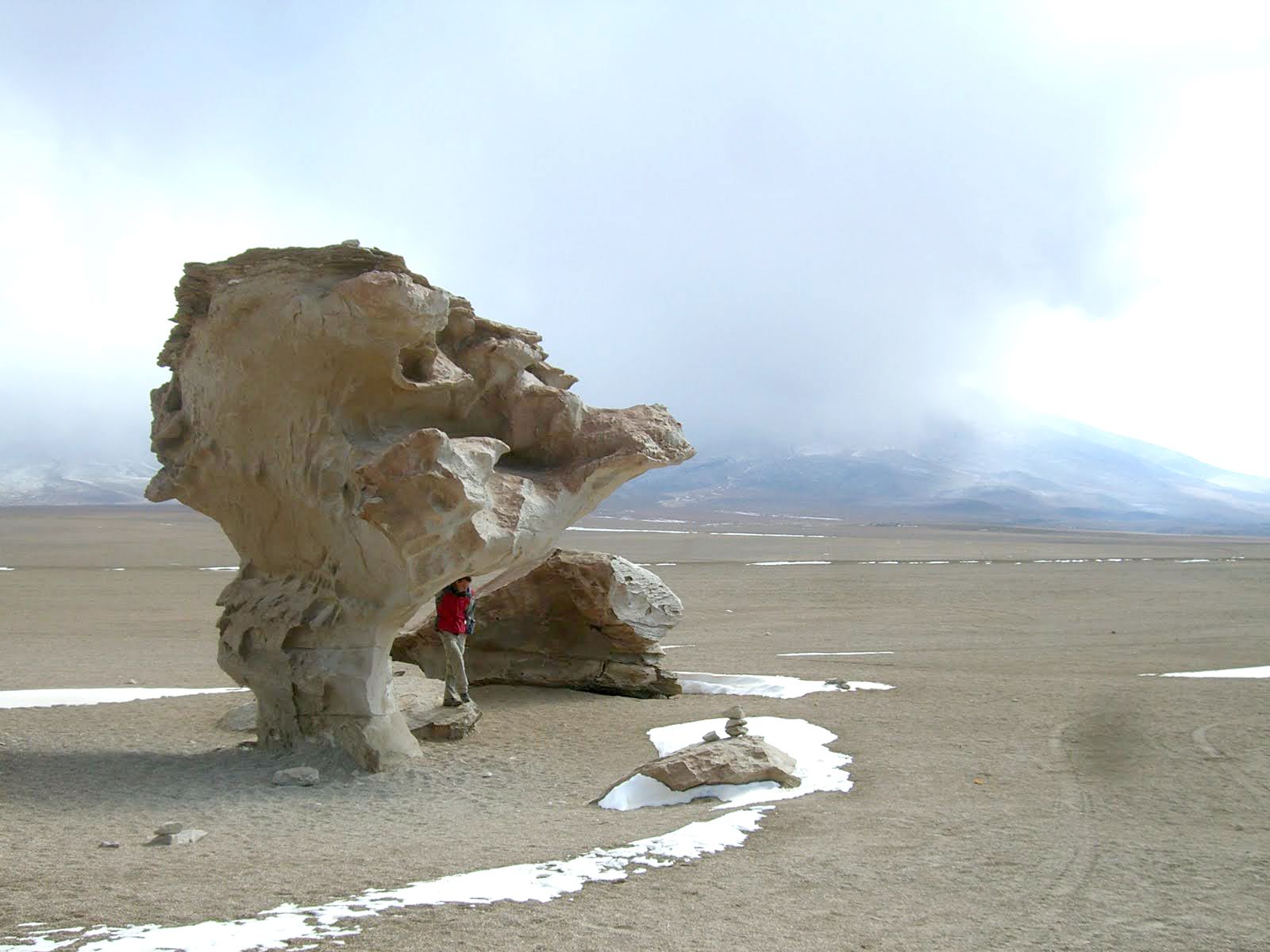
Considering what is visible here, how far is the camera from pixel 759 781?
28.9 ft

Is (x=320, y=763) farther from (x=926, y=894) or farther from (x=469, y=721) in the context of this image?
(x=926, y=894)

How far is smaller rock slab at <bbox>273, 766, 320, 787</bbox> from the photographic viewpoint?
9.11 m

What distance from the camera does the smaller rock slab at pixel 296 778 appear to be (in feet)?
29.9

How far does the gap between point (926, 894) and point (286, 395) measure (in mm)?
6902

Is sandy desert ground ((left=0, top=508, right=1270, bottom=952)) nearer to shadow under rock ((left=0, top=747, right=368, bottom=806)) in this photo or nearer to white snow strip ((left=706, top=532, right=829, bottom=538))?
shadow under rock ((left=0, top=747, right=368, bottom=806))

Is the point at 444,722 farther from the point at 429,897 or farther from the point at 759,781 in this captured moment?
the point at 429,897

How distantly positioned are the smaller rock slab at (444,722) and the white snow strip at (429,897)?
455 centimetres

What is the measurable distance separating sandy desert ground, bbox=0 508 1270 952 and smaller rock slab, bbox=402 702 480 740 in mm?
187

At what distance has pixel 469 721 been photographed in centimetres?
1156

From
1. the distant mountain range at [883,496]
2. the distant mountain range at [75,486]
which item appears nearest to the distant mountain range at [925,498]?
the distant mountain range at [883,496]

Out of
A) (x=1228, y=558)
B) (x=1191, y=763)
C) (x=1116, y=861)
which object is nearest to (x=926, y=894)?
(x=1116, y=861)

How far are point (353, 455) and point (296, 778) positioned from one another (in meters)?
2.80

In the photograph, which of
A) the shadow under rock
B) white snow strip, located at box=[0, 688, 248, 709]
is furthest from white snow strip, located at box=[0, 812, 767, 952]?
white snow strip, located at box=[0, 688, 248, 709]

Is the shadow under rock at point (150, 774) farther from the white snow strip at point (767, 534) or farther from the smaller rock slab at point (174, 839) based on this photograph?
the white snow strip at point (767, 534)
